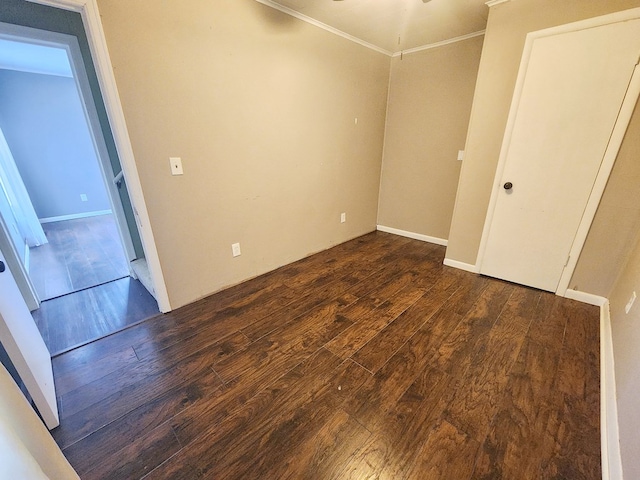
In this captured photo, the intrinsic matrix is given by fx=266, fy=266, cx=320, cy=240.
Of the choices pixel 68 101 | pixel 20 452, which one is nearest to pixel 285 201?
pixel 20 452

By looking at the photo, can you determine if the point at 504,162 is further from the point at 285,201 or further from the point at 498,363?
the point at 285,201

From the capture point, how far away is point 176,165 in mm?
1933

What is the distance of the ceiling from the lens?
2.17 m

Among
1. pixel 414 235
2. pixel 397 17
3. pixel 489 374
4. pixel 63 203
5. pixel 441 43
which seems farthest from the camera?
pixel 63 203

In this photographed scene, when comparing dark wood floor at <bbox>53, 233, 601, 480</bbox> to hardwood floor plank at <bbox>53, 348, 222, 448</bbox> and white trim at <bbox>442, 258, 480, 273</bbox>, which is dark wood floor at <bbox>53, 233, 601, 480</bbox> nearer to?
hardwood floor plank at <bbox>53, 348, 222, 448</bbox>

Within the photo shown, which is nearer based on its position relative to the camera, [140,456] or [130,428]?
[140,456]

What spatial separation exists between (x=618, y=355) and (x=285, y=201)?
8.47 feet

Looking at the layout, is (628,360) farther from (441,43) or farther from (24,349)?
(441,43)

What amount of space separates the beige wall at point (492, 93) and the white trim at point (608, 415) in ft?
4.02

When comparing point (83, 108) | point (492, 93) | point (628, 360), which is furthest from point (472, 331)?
point (83, 108)

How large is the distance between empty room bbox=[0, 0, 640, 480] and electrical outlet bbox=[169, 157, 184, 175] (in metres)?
0.01

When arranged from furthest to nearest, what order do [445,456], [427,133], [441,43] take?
[427,133] → [441,43] → [445,456]

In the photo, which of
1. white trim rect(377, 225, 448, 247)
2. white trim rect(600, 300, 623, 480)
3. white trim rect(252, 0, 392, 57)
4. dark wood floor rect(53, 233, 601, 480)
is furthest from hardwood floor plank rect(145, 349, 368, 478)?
white trim rect(252, 0, 392, 57)

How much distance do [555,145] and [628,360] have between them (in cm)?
162
